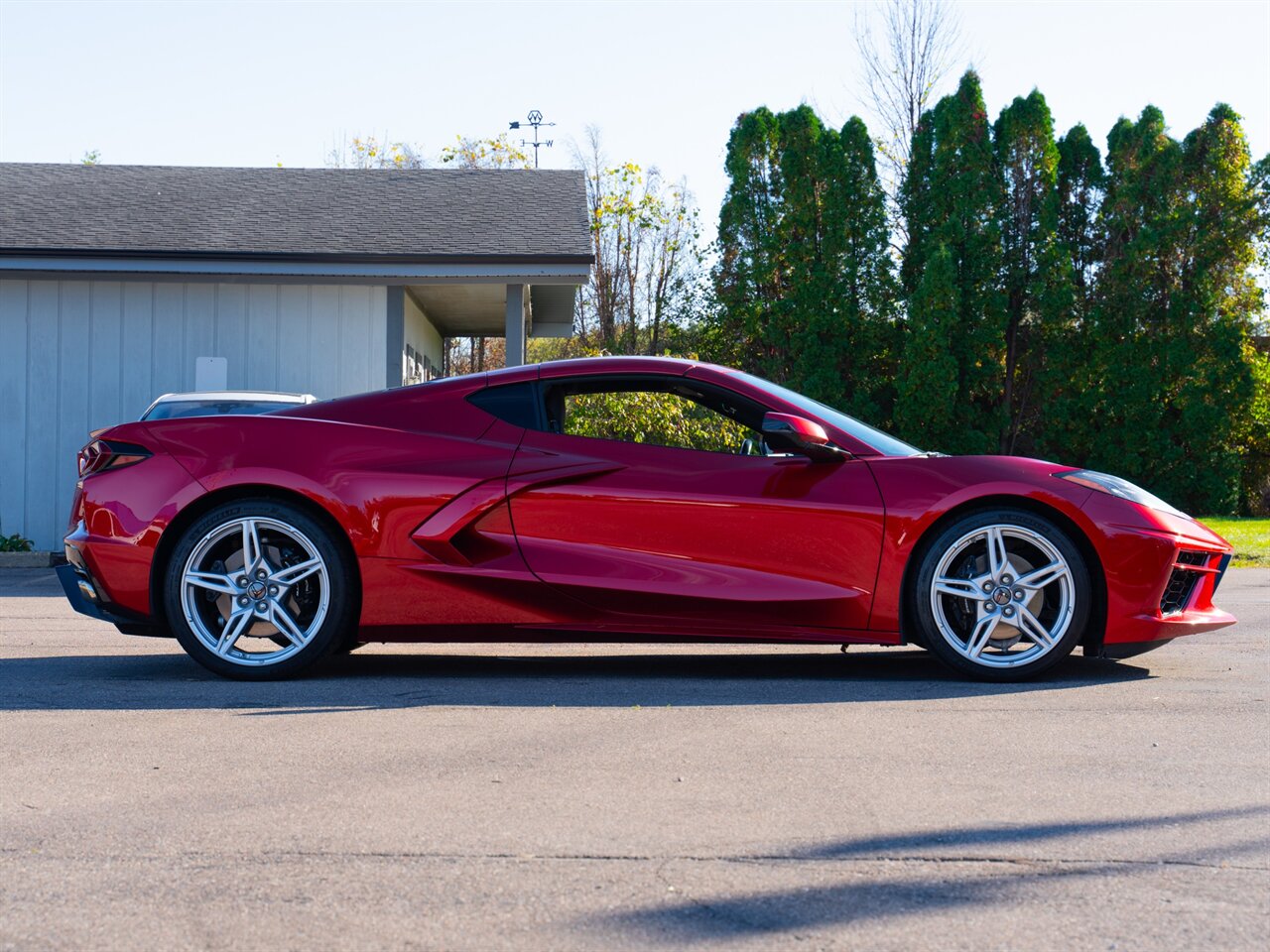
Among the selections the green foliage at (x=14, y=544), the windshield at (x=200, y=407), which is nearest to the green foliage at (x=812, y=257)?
the green foliage at (x=14, y=544)

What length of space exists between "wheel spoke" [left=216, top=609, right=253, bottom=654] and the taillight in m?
0.76

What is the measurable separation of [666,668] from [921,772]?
231cm

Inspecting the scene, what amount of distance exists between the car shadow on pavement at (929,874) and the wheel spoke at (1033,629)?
2.05m

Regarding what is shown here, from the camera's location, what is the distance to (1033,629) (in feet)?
18.1

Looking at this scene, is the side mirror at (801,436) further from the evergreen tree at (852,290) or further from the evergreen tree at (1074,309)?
the evergreen tree at (1074,309)

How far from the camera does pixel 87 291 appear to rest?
1444 cm

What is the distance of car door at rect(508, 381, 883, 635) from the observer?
18.0 feet

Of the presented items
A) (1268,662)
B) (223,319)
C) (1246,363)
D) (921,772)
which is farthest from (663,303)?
(921,772)

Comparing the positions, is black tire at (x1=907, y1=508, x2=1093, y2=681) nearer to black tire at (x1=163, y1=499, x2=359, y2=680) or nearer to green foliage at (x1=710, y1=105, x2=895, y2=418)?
black tire at (x1=163, y1=499, x2=359, y2=680)

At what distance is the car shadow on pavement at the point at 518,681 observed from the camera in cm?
513

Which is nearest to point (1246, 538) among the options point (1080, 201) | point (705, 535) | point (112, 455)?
point (1080, 201)

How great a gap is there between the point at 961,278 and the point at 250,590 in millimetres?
20603

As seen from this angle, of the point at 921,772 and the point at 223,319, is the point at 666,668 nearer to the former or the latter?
the point at 921,772

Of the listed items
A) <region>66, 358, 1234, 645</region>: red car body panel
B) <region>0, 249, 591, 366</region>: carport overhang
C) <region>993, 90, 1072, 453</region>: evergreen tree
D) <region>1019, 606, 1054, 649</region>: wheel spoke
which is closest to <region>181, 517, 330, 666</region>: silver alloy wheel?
<region>66, 358, 1234, 645</region>: red car body panel
